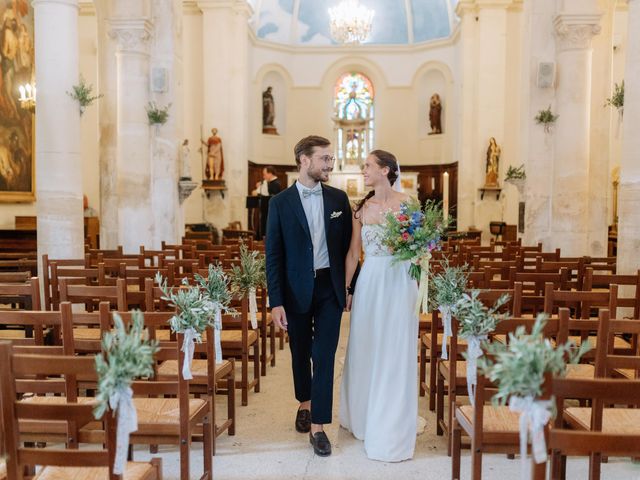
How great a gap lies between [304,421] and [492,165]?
54.5ft

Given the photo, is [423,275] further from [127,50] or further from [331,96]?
[331,96]

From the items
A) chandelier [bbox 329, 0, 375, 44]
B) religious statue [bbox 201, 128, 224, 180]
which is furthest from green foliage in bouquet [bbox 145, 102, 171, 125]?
chandelier [bbox 329, 0, 375, 44]

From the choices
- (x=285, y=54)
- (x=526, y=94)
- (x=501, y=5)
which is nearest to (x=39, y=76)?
(x=526, y=94)

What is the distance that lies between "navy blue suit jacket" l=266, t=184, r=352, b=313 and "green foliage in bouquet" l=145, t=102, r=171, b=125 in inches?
291

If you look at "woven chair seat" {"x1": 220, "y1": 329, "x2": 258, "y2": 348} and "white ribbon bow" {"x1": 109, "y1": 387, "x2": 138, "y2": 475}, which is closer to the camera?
"white ribbon bow" {"x1": 109, "y1": 387, "x2": 138, "y2": 475}

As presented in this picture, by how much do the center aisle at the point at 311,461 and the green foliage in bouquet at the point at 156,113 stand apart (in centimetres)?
741

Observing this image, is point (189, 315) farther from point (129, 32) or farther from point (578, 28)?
point (578, 28)

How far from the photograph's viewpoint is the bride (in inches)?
165

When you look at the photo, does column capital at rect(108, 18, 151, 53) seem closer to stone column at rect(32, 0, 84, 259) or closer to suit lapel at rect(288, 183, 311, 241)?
stone column at rect(32, 0, 84, 259)

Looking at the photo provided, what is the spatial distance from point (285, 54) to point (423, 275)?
23.2 meters

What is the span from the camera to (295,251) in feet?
14.2

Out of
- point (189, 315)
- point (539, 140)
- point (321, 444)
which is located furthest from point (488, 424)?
point (539, 140)

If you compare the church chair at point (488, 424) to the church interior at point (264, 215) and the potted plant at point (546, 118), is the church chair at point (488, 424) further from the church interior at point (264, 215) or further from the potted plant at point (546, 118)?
the potted plant at point (546, 118)

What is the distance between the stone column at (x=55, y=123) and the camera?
794 centimetres
